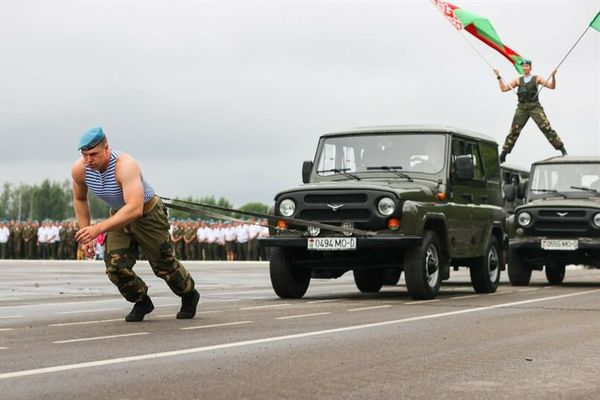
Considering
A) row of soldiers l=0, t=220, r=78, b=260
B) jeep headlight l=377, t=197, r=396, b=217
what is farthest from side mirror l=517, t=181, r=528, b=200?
row of soldiers l=0, t=220, r=78, b=260

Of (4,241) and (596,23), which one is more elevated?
(596,23)

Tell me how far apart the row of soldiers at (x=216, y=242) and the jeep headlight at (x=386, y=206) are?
107 feet

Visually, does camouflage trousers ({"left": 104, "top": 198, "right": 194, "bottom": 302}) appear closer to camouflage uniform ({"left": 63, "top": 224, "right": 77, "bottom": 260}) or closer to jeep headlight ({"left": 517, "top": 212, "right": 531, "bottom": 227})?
jeep headlight ({"left": 517, "top": 212, "right": 531, "bottom": 227})

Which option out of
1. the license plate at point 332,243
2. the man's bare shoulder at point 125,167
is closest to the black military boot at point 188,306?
→ the man's bare shoulder at point 125,167

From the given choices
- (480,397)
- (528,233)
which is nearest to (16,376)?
(480,397)

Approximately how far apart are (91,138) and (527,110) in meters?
18.2

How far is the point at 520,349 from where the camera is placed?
326 inches

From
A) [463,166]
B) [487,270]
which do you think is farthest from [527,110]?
[463,166]

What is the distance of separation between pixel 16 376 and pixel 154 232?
12.4 feet

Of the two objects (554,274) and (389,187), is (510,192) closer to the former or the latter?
(554,274)

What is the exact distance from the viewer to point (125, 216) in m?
9.53

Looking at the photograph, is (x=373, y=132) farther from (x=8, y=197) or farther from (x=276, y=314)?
(x=8, y=197)

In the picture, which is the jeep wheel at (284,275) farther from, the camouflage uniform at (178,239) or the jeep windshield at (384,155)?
the camouflage uniform at (178,239)

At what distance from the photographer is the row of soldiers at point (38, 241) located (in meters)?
50.6
